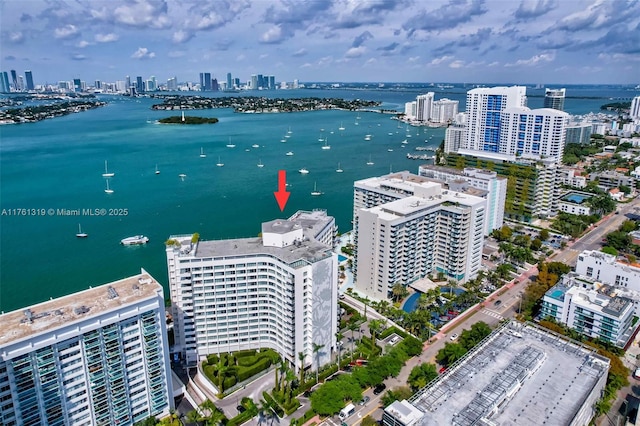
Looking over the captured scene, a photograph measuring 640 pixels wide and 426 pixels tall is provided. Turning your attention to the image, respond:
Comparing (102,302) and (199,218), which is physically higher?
(102,302)

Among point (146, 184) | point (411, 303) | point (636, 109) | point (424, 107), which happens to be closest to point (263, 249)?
point (411, 303)

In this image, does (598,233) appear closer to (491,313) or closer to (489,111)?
(491,313)

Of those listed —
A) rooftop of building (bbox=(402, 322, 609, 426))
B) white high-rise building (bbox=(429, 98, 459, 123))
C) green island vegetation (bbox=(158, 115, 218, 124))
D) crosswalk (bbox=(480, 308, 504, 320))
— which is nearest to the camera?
rooftop of building (bbox=(402, 322, 609, 426))

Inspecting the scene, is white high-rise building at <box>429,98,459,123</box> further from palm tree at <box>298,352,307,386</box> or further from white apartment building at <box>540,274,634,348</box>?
palm tree at <box>298,352,307,386</box>

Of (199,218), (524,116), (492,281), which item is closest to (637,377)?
(492,281)

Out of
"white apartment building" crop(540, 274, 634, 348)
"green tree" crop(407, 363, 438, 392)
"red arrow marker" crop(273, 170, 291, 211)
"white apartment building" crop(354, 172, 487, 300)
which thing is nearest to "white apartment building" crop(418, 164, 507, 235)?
"white apartment building" crop(354, 172, 487, 300)

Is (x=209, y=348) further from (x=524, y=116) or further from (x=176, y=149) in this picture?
(x=176, y=149)
